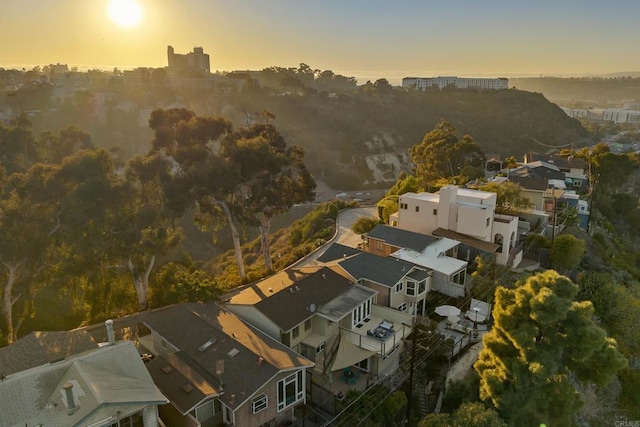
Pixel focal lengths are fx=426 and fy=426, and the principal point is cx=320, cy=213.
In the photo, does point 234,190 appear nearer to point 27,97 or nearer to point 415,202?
point 415,202

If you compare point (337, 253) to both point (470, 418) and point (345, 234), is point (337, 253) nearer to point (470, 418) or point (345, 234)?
point (345, 234)

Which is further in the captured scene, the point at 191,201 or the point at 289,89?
the point at 289,89

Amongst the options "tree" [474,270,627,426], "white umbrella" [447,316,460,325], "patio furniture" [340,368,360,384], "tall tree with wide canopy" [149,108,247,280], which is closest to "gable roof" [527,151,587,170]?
"white umbrella" [447,316,460,325]

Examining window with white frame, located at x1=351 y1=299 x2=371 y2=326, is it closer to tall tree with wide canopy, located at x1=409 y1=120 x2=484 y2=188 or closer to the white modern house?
the white modern house

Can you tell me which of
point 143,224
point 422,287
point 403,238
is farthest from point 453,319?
point 143,224

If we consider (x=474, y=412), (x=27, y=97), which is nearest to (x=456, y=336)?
(x=474, y=412)
